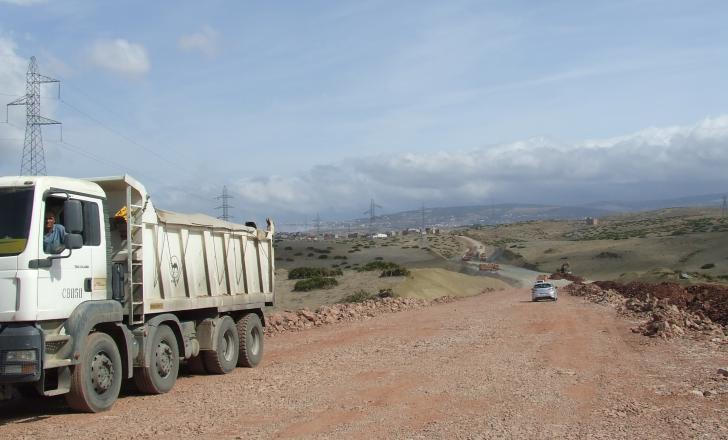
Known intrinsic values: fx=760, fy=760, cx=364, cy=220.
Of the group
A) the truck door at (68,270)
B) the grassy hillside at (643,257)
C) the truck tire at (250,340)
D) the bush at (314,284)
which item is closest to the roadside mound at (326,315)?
the truck tire at (250,340)

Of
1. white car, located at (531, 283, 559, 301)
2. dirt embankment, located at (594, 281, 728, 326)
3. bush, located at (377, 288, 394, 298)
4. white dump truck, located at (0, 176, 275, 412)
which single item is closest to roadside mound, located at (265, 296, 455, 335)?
bush, located at (377, 288, 394, 298)

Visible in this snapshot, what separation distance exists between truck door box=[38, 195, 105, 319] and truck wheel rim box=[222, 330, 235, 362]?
15.5 feet

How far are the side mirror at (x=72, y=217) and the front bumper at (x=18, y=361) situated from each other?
4.71ft

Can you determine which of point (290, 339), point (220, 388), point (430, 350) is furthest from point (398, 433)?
point (290, 339)

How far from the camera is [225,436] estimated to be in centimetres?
916

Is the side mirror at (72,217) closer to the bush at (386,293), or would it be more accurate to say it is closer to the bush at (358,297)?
the bush at (358,297)

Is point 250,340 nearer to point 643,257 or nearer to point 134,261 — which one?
point 134,261

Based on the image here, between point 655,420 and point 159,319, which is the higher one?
point 159,319

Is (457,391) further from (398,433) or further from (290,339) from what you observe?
(290,339)

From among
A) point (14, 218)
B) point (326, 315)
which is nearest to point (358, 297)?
point (326, 315)

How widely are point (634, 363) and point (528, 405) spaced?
5.32 meters

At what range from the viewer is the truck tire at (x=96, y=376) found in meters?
9.96

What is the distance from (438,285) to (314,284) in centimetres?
1090

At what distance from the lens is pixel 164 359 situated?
12.3m
